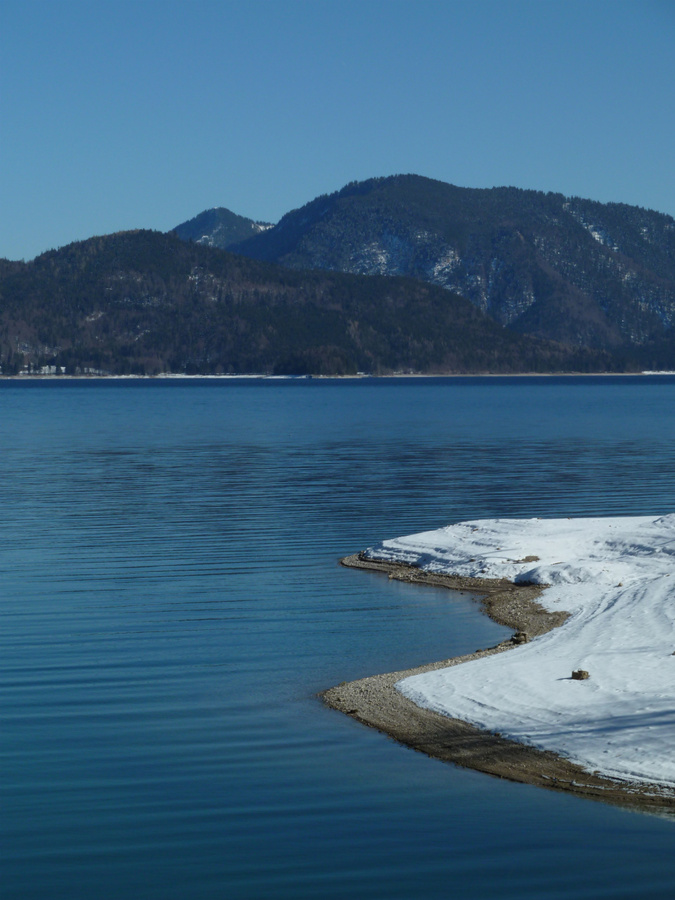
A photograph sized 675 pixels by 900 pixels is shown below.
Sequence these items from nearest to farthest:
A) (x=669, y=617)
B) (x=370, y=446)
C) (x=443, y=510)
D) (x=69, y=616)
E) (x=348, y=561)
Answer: (x=669, y=617)
(x=69, y=616)
(x=348, y=561)
(x=443, y=510)
(x=370, y=446)

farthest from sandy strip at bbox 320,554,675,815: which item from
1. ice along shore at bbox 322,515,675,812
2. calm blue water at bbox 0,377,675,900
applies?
calm blue water at bbox 0,377,675,900

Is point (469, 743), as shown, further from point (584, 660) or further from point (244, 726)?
point (584, 660)

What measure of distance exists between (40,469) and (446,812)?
59.4 metres

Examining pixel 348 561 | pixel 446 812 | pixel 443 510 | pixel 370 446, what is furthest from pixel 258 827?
pixel 370 446

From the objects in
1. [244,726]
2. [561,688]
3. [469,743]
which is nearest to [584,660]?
[561,688]

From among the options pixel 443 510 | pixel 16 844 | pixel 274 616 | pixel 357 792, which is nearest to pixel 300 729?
pixel 357 792

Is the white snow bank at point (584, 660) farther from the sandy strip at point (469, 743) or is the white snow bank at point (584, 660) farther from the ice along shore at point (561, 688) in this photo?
the sandy strip at point (469, 743)

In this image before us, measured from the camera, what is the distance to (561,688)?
19.2m

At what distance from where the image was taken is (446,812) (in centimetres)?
1480

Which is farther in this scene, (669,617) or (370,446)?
(370,446)

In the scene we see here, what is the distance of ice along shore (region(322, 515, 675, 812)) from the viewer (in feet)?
52.9

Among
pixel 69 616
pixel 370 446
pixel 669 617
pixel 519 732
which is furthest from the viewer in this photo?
pixel 370 446

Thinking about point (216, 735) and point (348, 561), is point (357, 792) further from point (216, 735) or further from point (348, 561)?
point (348, 561)

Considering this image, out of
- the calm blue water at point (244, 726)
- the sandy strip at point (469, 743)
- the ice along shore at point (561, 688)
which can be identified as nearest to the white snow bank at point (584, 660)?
the ice along shore at point (561, 688)
